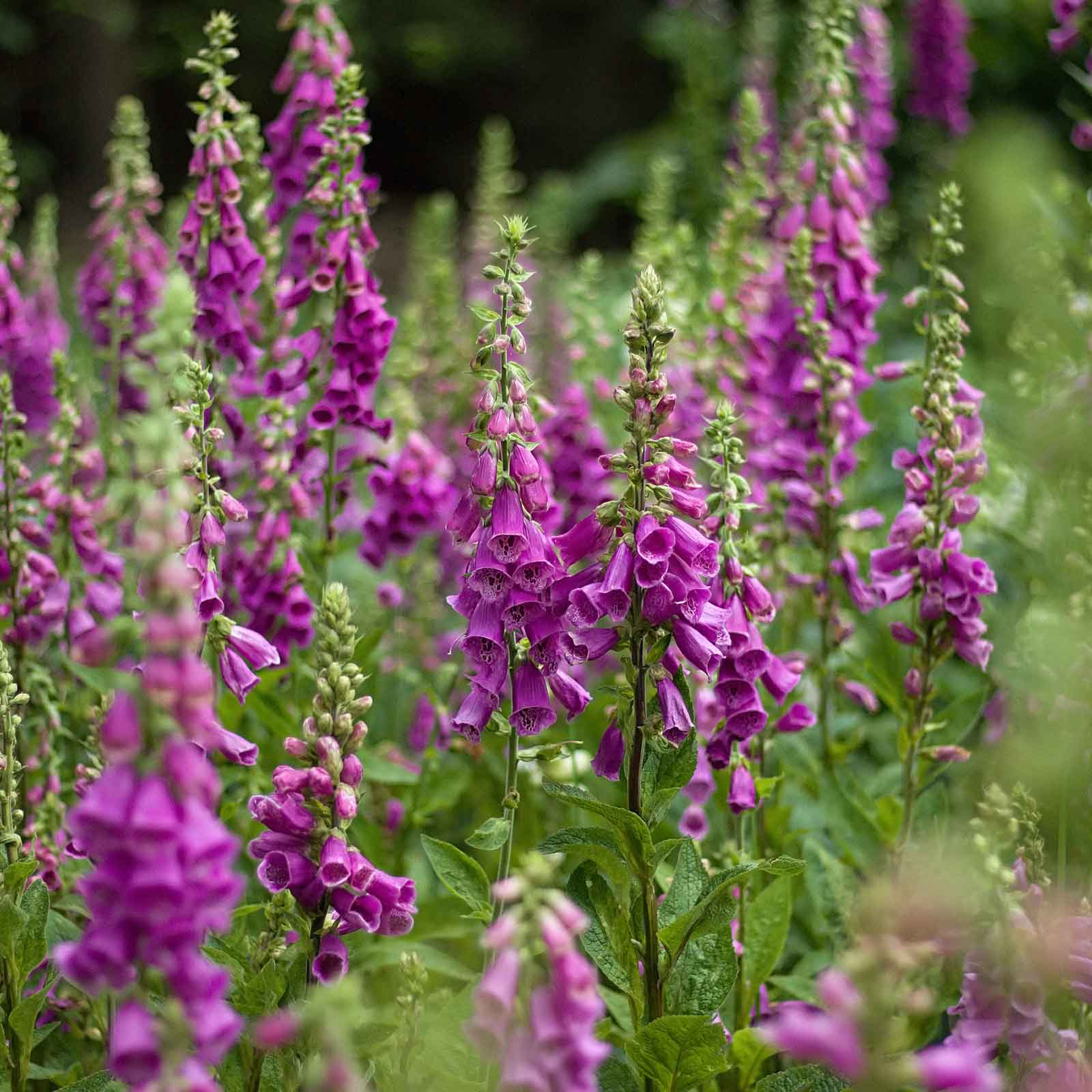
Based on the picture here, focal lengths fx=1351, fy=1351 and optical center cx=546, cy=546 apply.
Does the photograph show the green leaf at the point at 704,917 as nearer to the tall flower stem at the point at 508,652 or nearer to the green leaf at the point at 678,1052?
the green leaf at the point at 678,1052

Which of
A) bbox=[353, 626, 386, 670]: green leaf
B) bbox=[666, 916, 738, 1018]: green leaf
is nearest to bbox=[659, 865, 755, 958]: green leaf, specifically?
bbox=[666, 916, 738, 1018]: green leaf

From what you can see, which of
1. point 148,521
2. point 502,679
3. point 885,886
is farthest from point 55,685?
point 885,886

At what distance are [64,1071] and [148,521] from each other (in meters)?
1.70

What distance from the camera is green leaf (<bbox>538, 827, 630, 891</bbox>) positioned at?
7.19 ft

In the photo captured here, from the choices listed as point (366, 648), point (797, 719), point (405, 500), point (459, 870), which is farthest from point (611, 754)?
point (405, 500)

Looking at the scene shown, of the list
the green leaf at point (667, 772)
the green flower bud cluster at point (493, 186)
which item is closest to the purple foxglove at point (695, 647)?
the green leaf at point (667, 772)

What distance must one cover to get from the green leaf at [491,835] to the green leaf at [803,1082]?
64cm

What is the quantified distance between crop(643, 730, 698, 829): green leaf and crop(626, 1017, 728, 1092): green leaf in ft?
1.07

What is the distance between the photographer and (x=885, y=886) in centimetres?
143

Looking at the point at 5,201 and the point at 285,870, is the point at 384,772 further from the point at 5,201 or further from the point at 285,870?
the point at 5,201

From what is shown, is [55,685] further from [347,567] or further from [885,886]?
[885,886]

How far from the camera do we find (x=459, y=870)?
2312mm

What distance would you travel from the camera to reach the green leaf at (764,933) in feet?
8.92

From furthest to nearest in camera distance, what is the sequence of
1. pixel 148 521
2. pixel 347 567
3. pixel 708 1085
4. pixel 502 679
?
pixel 347 567
pixel 708 1085
pixel 502 679
pixel 148 521
